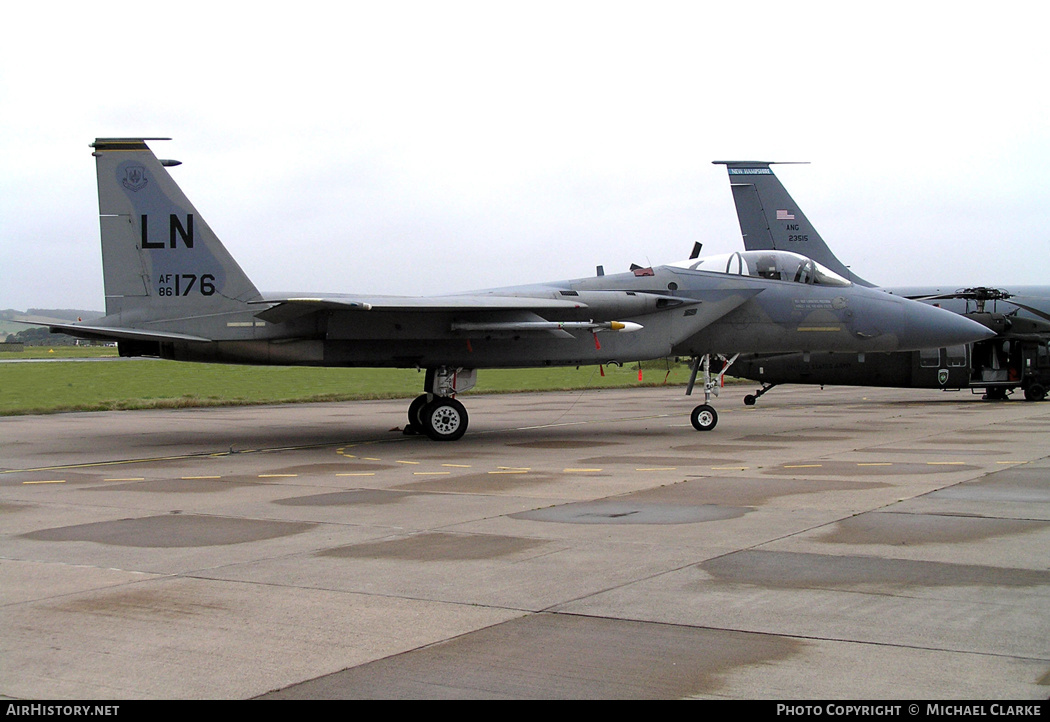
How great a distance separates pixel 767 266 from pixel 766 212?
13.8 metres

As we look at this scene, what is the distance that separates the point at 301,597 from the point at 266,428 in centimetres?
1449

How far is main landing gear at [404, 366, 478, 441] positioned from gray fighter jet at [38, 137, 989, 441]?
2cm

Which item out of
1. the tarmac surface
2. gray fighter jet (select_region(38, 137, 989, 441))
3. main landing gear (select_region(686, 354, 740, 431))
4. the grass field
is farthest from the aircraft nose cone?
the grass field

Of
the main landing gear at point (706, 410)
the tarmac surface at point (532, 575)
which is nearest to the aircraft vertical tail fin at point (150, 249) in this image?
the tarmac surface at point (532, 575)

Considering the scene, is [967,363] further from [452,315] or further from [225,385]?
[225,385]

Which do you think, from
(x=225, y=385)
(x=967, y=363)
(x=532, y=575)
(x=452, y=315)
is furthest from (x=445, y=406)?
(x=225, y=385)

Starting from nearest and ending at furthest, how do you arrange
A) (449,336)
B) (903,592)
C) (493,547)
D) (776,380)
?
(903,592)
(493,547)
(449,336)
(776,380)

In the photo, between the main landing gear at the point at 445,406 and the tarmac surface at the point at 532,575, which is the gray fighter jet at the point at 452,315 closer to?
the main landing gear at the point at 445,406

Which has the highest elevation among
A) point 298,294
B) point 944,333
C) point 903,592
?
point 298,294

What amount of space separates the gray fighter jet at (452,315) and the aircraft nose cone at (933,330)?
3 cm

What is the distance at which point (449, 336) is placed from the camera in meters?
16.5

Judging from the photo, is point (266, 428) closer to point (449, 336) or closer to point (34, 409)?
point (449, 336)
